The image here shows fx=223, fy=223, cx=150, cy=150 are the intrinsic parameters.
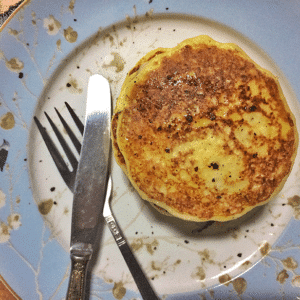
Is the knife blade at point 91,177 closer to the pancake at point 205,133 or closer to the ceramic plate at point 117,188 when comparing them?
the ceramic plate at point 117,188

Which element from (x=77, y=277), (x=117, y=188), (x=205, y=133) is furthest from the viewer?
(x=117, y=188)

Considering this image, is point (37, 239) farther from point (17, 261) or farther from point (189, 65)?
point (189, 65)

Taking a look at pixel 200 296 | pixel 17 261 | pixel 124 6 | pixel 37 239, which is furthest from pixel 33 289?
pixel 124 6

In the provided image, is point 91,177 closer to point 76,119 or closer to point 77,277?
point 76,119

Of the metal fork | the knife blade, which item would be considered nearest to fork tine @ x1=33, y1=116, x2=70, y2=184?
the metal fork

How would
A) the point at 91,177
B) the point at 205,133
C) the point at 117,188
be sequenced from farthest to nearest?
1. the point at 117,188
2. the point at 91,177
3. the point at 205,133

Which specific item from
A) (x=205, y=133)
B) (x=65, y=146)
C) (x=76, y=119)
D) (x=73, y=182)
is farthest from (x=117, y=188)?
(x=205, y=133)
